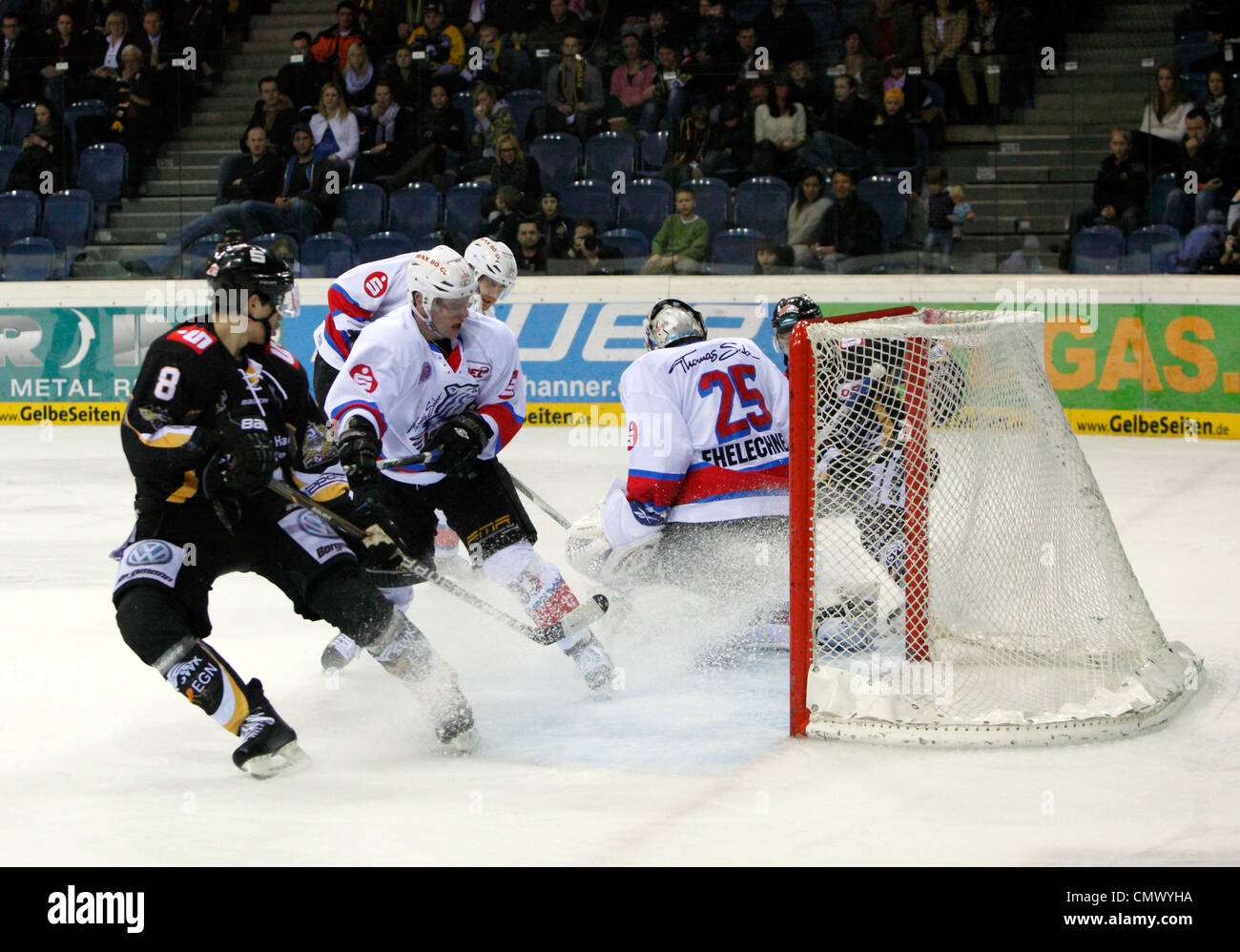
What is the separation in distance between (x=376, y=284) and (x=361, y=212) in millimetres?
4995

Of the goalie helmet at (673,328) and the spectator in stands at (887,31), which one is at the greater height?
the spectator in stands at (887,31)

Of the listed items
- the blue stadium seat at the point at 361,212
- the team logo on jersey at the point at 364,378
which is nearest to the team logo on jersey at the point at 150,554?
the team logo on jersey at the point at 364,378

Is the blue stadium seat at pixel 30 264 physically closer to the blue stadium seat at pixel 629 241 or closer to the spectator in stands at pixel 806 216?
the blue stadium seat at pixel 629 241

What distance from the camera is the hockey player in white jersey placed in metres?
3.85

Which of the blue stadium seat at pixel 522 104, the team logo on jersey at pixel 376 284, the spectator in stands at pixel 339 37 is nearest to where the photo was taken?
the team logo on jersey at pixel 376 284

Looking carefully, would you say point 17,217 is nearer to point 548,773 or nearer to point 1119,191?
point 1119,191

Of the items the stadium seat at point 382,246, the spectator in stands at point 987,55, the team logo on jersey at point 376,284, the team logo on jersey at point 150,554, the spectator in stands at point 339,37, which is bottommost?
the team logo on jersey at point 150,554

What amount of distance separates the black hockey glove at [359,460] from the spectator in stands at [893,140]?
20.0ft

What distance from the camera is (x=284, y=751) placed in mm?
3328

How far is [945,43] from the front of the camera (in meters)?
9.54

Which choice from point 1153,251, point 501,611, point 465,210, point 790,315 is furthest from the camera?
point 465,210

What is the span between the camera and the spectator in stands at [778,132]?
30.8 feet

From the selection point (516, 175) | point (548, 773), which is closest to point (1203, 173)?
point (516, 175)

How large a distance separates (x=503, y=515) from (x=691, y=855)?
153 centimetres
